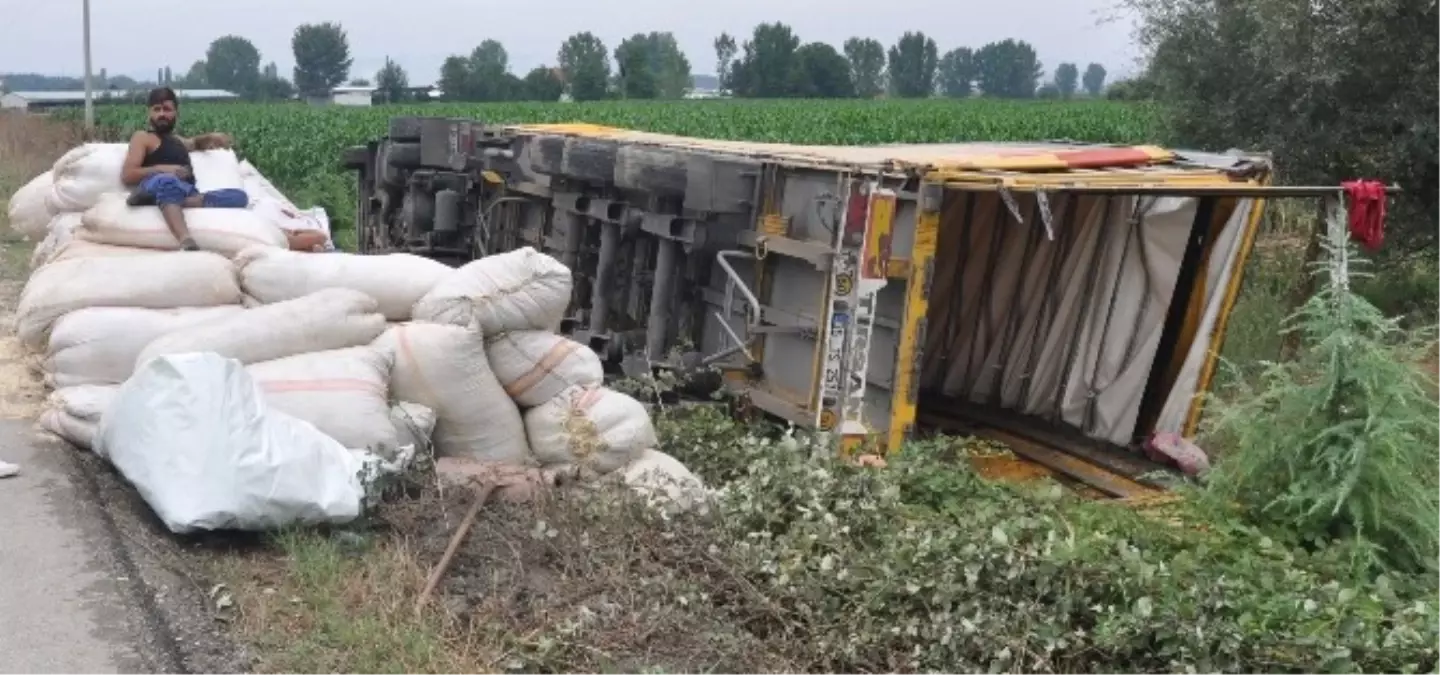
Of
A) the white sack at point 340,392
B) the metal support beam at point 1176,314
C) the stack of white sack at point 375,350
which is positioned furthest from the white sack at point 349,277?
the metal support beam at point 1176,314

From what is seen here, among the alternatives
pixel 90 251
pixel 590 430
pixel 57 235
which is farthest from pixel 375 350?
pixel 57 235

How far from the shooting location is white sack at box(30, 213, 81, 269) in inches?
316

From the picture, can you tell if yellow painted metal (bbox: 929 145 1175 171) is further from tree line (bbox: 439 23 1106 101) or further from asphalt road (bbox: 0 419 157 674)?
tree line (bbox: 439 23 1106 101)

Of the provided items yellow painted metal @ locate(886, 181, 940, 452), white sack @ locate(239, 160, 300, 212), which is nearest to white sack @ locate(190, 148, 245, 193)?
white sack @ locate(239, 160, 300, 212)

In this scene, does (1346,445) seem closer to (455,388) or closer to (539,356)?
(539,356)

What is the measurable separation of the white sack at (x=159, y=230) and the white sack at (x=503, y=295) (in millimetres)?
2172

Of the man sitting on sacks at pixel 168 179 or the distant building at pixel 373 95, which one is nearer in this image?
the man sitting on sacks at pixel 168 179

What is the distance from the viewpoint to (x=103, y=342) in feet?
19.6

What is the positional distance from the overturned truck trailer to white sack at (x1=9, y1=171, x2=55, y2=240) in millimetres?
3528

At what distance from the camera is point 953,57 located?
10800 centimetres

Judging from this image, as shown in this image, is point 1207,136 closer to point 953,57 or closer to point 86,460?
point 86,460

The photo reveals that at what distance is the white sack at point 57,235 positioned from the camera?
804 centimetres

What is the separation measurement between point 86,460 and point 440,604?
Answer: 234 cm

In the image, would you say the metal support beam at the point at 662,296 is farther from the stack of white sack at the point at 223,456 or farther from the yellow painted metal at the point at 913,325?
the stack of white sack at the point at 223,456
